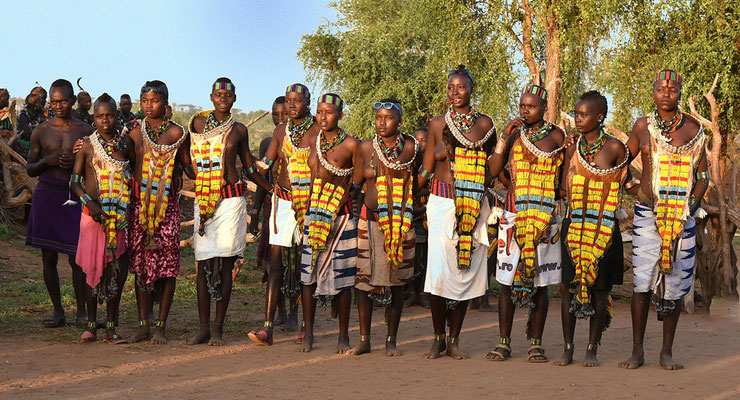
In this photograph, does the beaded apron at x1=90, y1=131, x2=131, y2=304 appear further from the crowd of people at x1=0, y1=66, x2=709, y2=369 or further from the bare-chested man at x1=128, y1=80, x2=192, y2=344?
the bare-chested man at x1=128, y1=80, x2=192, y2=344

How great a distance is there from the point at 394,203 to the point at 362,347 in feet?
3.99

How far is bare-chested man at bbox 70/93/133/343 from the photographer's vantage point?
678 cm

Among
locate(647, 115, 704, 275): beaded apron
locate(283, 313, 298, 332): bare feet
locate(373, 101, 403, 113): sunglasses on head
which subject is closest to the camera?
locate(647, 115, 704, 275): beaded apron

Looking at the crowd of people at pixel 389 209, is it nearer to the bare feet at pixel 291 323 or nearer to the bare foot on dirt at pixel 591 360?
the bare foot on dirt at pixel 591 360

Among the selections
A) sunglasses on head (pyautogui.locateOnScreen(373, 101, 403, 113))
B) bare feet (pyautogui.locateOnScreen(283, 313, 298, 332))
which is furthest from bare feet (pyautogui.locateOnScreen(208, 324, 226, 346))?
sunglasses on head (pyautogui.locateOnScreen(373, 101, 403, 113))

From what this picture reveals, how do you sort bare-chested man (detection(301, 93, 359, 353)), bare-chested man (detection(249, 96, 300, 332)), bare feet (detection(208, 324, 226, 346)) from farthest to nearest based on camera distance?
1. bare-chested man (detection(249, 96, 300, 332))
2. bare feet (detection(208, 324, 226, 346))
3. bare-chested man (detection(301, 93, 359, 353))

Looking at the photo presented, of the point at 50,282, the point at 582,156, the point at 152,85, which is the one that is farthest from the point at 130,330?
the point at 582,156

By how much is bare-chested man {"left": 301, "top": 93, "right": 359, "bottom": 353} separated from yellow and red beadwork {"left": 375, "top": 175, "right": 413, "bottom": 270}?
0.37 metres

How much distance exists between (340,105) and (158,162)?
1648 mm

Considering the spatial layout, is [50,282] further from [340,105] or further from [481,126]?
[481,126]

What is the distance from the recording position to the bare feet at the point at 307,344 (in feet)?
22.0

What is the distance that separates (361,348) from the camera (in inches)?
259

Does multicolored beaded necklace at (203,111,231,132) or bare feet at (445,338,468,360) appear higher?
multicolored beaded necklace at (203,111,231,132)

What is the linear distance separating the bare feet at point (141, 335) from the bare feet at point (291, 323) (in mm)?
1429
